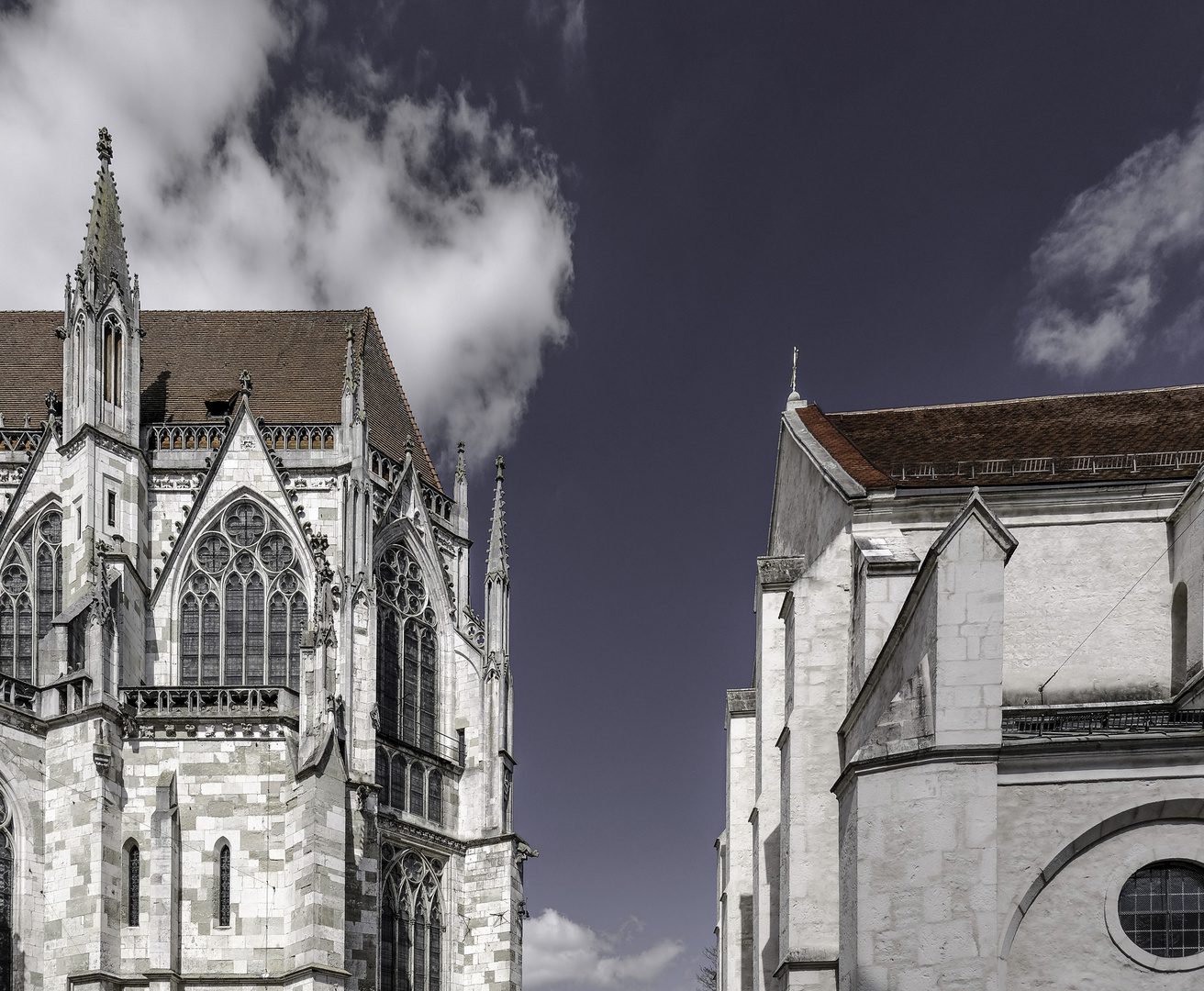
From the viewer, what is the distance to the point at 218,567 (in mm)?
30406

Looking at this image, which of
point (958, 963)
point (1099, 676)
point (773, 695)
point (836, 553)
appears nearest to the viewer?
point (958, 963)

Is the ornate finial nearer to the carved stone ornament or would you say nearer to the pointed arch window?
the pointed arch window

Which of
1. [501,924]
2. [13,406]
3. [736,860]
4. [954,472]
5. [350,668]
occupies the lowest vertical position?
[501,924]

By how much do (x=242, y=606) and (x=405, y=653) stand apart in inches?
155

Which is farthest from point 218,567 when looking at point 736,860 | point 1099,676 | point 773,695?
point 1099,676

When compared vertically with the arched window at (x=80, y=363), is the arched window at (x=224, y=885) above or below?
below

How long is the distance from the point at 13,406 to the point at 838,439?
22551 millimetres

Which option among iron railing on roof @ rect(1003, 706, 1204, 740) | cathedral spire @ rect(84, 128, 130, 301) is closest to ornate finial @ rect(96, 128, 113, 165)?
cathedral spire @ rect(84, 128, 130, 301)

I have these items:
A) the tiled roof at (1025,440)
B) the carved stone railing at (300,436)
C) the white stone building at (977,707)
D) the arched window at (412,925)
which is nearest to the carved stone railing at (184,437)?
the carved stone railing at (300,436)

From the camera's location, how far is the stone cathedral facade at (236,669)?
24047mm

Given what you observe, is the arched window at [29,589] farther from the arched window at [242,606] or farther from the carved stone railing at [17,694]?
the carved stone railing at [17,694]

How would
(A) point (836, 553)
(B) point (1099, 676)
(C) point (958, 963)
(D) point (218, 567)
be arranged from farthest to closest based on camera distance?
(D) point (218, 567), (A) point (836, 553), (B) point (1099, 676), (C) point (958, 963)

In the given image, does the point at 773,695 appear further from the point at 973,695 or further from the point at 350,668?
the point at 350,668

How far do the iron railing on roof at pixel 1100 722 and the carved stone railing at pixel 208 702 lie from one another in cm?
1647
